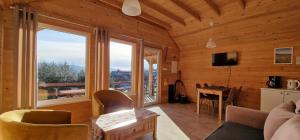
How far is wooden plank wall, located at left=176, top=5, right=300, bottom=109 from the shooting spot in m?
3.72

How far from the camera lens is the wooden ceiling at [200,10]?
11.5 feet

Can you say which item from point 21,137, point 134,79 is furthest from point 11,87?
point 134,79

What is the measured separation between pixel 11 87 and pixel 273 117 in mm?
3811

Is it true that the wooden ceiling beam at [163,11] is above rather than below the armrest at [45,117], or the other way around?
above

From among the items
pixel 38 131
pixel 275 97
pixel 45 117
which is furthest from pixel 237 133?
pixel 275 97

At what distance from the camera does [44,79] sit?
3.07 m

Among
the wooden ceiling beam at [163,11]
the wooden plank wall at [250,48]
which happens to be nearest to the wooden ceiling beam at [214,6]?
the wooden plank wall at [250,48]

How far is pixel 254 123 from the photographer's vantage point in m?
2.13

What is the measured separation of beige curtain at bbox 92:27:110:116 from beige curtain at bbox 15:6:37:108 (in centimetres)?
115

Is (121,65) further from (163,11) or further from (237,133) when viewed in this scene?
(237,133)

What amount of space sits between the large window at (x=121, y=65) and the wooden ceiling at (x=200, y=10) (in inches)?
37.1

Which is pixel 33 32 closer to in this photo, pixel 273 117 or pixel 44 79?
pixel 44 79

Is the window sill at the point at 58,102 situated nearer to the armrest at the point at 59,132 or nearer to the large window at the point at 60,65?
the large window at the point at 60,65

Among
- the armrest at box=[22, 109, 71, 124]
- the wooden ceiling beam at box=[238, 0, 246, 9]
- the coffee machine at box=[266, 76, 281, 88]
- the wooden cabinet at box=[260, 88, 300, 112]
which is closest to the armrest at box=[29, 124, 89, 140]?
the armrest at box=[22, 109, 71, 124]
